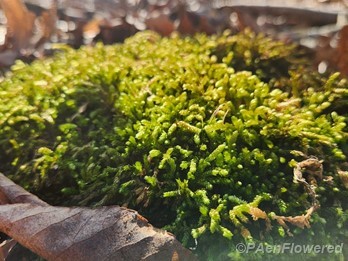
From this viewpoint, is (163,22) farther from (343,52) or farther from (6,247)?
(6,247)

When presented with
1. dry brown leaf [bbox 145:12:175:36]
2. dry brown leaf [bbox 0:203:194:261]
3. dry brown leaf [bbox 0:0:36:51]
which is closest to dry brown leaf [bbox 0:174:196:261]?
dry brown leaf [bbox 0:203:194:261]

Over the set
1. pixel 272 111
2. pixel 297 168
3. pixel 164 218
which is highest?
pixel 272 111

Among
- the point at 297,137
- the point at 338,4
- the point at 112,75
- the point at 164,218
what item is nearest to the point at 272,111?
the point at 297,137

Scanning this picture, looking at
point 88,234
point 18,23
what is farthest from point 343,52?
point 18,23

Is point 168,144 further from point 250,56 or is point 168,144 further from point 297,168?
point 250,56

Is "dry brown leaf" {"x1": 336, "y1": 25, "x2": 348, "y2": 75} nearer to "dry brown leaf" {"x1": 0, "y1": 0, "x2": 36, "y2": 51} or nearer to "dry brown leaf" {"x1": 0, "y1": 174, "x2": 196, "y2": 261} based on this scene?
"dry brown leaf" {"x1": 0, "y1": 174, "x2": 196, "y2": 261}

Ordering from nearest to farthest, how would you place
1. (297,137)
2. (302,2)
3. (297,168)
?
(297,168), (297,137), (302,2)
